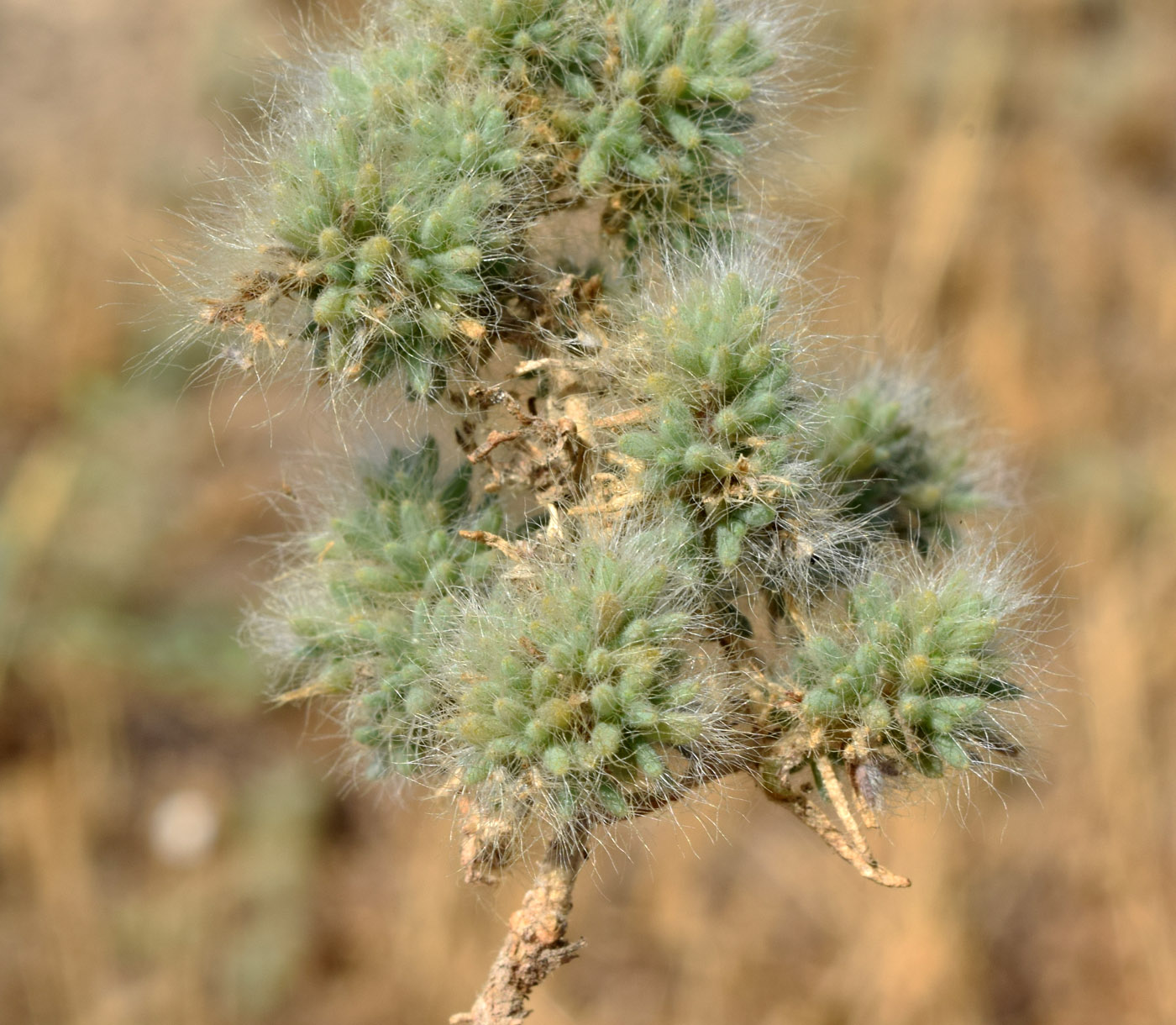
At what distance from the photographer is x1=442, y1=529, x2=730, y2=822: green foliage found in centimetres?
154

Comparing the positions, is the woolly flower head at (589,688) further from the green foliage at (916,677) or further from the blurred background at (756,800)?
the blurred background at (756,800)

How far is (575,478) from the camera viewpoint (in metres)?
1.87

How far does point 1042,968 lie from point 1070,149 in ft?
21.1

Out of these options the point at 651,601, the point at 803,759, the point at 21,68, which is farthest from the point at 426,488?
the point at 21,68

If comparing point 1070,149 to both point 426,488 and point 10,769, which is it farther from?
point 10,769

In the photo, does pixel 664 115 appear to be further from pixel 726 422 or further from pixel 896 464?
pixel 896 464

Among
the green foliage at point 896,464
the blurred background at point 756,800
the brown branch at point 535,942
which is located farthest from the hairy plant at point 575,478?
the blurred background at point 756,800

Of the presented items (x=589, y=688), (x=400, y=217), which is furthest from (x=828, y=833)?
(x=400, y=217)

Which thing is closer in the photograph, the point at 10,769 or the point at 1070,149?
the point at 10,769

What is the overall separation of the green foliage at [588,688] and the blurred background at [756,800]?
2906mm

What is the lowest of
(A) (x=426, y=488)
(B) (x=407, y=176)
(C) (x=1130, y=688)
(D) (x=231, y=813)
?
(C) (x=1130, y=688)

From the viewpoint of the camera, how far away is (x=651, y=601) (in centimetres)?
162

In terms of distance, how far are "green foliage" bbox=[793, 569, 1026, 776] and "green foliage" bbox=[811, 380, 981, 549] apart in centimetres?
34

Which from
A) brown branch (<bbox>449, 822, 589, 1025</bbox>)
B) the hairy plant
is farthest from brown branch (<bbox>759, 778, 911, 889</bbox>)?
brown branch (<bbox>449, 822, 589, 1025</bbox>)
